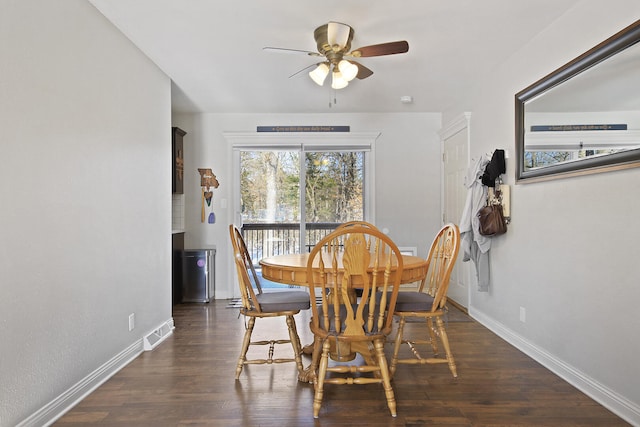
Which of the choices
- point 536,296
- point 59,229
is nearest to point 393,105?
point 536,296

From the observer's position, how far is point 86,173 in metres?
2.17

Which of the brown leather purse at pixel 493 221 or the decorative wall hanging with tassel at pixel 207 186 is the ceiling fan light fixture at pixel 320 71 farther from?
the decorative wall hanging with tassel at pixel 207 186

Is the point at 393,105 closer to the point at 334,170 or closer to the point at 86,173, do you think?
the point at 334,170

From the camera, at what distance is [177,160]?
441cm

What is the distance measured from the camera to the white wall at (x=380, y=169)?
15.4ft

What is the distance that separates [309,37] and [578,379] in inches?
113

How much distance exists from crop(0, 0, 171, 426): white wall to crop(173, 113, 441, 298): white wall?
1.69 meters

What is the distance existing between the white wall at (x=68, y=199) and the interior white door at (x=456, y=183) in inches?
124

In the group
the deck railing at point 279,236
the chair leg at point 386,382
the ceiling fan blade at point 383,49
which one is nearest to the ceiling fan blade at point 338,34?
the ceiling fan blade at point 383,49

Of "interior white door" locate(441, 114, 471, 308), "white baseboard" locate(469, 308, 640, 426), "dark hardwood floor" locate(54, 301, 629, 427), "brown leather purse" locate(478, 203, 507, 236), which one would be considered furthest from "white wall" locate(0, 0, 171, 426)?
"interior white door" locate(441, 114, 471, 308)

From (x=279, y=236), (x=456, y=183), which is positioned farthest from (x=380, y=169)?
(x=279, y=236)

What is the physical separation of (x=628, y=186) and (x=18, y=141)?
3.00 meters

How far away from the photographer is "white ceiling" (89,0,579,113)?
225 cm

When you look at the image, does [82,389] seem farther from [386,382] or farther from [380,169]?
[380,169]
